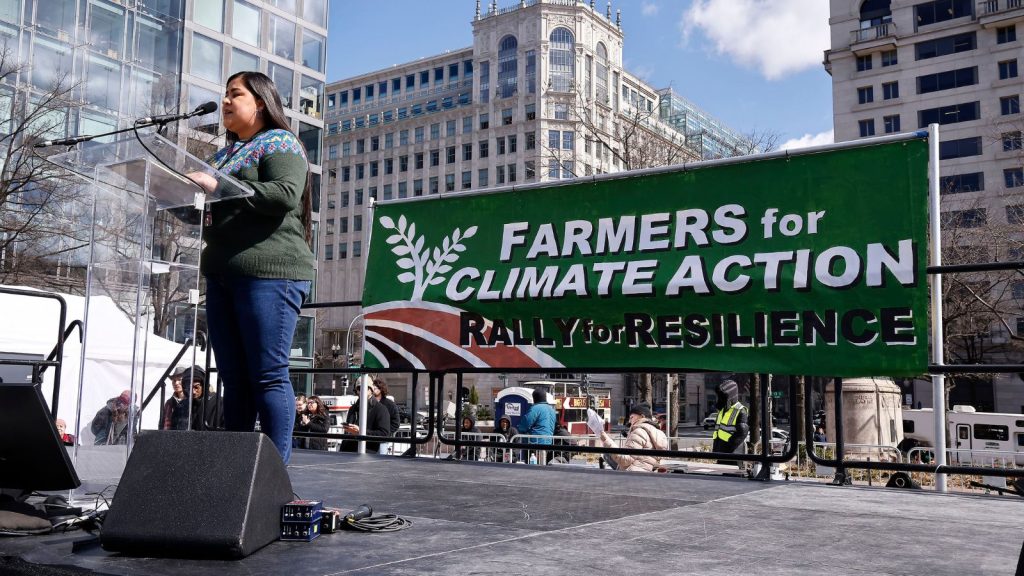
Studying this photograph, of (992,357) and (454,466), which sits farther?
(992,357)

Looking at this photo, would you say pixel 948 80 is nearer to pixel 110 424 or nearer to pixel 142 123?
pixel 142 123

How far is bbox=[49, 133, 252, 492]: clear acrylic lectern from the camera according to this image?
10.3 ft

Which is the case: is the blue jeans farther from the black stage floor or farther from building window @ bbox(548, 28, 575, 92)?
building window @ bbox(548, 28, 575, 92)

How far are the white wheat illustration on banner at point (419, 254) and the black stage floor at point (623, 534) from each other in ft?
6.31

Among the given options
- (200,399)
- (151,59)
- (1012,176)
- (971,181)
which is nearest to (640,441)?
(200,399)

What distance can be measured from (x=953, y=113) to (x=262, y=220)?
55.1m

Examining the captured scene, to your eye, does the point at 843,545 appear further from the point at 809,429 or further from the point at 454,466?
the point at 454,466

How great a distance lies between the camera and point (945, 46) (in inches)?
1971

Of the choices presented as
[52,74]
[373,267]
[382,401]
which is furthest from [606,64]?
[373,267]

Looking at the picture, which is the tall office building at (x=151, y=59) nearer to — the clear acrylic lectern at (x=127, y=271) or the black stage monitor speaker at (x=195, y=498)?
the clear acrylic lectern at (x=127, y=271)

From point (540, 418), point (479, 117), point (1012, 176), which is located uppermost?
point (479, 117)

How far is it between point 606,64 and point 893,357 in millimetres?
68099

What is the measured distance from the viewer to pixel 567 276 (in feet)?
18.2

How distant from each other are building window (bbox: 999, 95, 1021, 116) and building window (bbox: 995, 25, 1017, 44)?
11.4 ft
